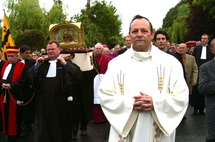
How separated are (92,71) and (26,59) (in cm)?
208

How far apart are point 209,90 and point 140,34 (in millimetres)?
2134

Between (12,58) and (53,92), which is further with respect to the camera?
(12,58)

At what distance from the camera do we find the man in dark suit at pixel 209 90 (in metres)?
4.20

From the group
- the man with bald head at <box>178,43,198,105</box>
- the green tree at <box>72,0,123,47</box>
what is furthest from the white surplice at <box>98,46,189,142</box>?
the green tree at <box>72,0,123,47</box>

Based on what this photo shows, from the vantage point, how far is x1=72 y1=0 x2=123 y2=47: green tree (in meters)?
25.2

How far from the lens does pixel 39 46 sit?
20.3m

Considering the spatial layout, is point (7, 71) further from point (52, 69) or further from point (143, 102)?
point (143, 102)

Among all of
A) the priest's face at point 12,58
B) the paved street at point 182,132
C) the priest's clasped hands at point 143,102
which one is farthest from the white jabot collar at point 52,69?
the priest's clasped hands at point 143,102

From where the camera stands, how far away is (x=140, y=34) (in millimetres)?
2652

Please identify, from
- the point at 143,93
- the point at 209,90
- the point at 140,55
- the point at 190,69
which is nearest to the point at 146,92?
the point at 143,93

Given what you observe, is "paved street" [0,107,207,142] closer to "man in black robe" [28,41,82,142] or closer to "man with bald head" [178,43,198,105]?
"man with bald head" [178,43,198,105]

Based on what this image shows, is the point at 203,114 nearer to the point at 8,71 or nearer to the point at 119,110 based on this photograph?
A: the point at 8,71

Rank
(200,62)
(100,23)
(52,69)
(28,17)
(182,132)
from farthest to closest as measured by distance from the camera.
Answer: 1. (100,23)
2. (28,17)
3. (200,62)
4. (182,132)
5. (52,69)

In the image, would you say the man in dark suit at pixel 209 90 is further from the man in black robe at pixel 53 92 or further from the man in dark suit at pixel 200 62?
the man in dark suit at pixel 200 62
